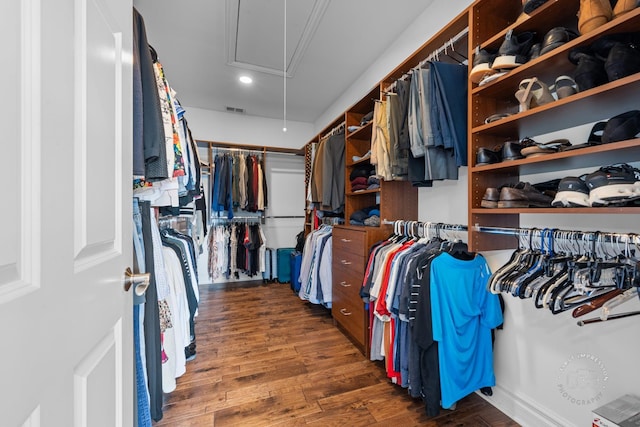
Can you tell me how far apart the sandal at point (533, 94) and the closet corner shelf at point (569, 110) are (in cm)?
6

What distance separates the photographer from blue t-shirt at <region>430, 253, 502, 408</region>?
1.35m

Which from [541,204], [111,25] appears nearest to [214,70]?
[111,25]

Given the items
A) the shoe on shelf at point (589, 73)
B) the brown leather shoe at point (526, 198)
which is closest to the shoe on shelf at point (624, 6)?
the shoe on shelf at point (589, 73)

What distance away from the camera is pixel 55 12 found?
1.42ft

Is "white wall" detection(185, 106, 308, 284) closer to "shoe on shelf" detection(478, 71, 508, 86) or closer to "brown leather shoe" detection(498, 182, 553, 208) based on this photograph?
"shoe on shelf" detection(478, 71, 508, 86)

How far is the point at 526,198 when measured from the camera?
3.61ft

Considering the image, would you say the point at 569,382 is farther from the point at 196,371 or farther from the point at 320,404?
the point at 196,371

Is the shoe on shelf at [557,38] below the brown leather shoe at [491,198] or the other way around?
the other way around

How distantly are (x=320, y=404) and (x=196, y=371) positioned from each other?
92cm

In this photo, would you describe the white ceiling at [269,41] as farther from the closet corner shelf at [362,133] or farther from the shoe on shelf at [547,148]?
the shoe on shelf at [547,148]

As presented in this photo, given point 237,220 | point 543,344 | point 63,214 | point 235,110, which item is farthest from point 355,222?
point 235,110

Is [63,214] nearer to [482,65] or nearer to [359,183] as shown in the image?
[482,65]

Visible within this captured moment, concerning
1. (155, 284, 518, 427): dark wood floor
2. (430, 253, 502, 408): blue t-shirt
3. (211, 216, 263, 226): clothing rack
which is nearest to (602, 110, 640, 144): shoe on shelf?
(430, 253, 502, 408): blue t-shirt

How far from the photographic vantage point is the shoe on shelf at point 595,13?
88 centimetres
